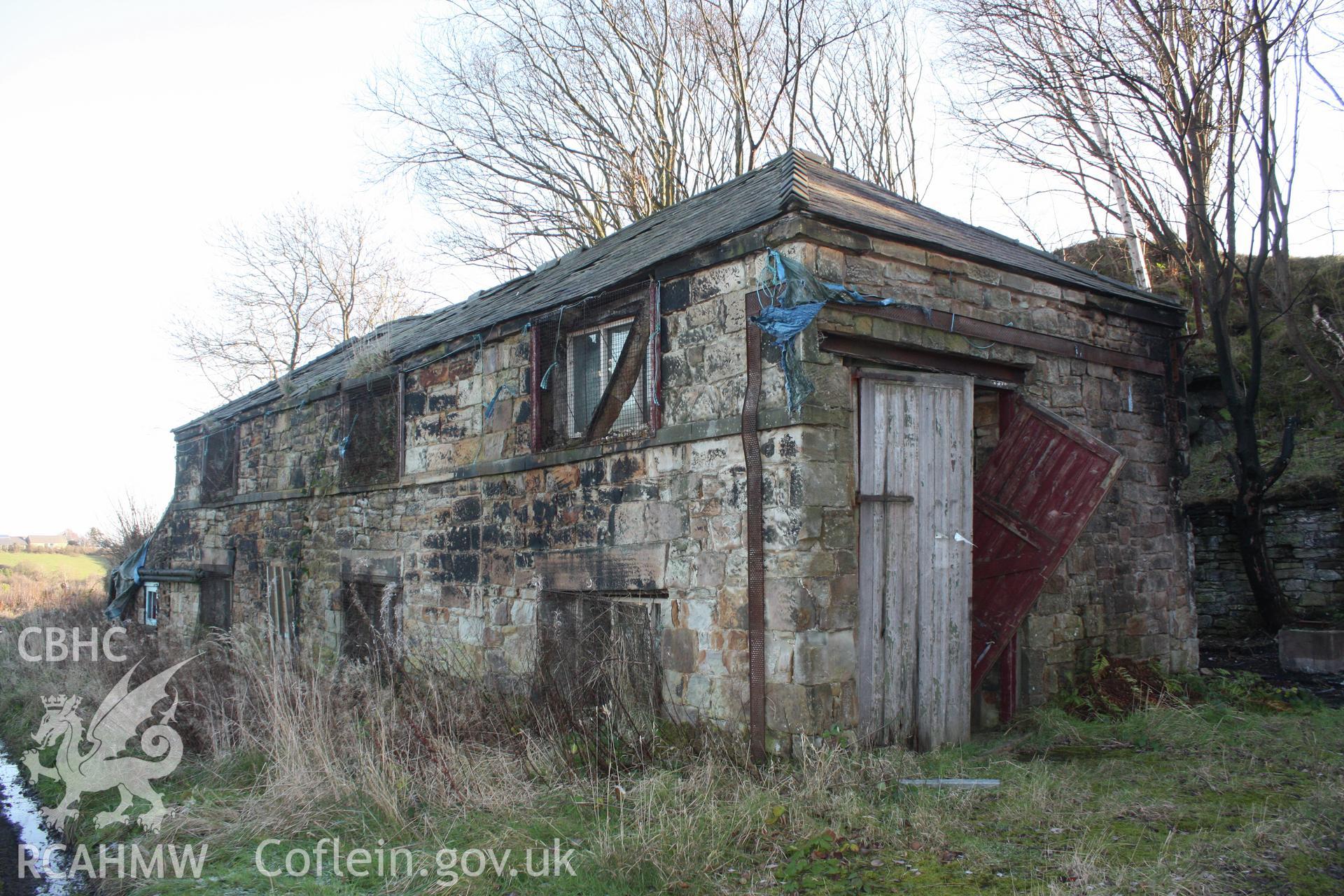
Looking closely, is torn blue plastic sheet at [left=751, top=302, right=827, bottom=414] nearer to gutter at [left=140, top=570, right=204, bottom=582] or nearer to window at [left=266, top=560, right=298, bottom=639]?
window at [left=266, top=560, right=298, bottom=639]

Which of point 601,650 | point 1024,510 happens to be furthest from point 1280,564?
point 601,650

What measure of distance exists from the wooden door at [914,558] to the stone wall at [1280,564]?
18.6 ft

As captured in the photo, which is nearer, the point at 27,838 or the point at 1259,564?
the point at 27,838

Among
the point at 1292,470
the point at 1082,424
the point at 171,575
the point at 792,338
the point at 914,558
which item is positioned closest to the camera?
the point at 792,338

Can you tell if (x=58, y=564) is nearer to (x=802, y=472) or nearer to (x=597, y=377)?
(x=597, y=377)

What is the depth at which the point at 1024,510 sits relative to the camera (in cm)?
678

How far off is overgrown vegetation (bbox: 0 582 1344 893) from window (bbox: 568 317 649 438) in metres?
2.31

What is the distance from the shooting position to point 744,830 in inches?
176

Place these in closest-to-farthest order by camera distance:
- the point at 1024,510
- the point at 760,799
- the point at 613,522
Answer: the point at 760,799
the point at 1024,510
the point at 613,522

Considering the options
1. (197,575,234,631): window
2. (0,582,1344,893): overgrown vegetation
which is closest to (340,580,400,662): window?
(0,582,1344,893): overgrown vegetation

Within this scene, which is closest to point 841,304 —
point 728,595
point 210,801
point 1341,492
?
point 728,595

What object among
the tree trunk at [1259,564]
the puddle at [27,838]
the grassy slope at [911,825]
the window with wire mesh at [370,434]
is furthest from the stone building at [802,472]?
the puddle at [27,838]

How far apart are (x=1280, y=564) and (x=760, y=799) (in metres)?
9.06

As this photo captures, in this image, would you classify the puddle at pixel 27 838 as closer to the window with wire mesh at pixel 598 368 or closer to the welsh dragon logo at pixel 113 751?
the welsh dragon logo at pixel 113 751
